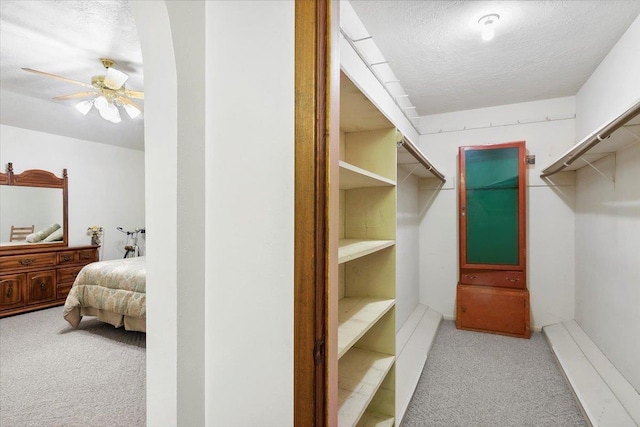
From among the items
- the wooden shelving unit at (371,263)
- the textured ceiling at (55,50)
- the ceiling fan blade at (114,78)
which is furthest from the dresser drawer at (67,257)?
the wooden shelving unit at (371,263)

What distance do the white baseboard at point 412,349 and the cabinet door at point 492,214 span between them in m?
0.61

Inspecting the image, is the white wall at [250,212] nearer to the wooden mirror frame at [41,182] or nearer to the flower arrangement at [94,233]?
the wooden mirror frame at [41,182]

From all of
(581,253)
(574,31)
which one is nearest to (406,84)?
(574,31)

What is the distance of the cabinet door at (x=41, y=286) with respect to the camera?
4.04 metres

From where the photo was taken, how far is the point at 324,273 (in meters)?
0.83

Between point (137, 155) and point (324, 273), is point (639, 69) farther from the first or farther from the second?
point (137, 155)

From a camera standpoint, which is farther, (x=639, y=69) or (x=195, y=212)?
(x=639, y=69)

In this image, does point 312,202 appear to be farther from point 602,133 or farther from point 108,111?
point 108,111

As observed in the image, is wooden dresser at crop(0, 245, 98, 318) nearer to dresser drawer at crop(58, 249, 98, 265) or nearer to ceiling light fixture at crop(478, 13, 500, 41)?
dresser drawer at crop(58, 249, 98, 265)

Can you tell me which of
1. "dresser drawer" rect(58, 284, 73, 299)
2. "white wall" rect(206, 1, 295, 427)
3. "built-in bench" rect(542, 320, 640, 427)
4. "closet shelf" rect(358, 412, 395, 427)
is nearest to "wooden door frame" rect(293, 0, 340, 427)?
"white wall" rect(206, 1, 295, 427)

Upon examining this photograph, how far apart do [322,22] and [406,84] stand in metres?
2.46

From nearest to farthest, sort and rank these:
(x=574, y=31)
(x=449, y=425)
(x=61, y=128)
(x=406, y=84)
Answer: (x=449, y=425)
(x=574, y=31)
(x=406, y=84)
(x=61, y=128)

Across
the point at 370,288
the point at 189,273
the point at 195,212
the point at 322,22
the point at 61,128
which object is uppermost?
the point at 61,128

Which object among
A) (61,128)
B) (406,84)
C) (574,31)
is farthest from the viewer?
(61,128)
